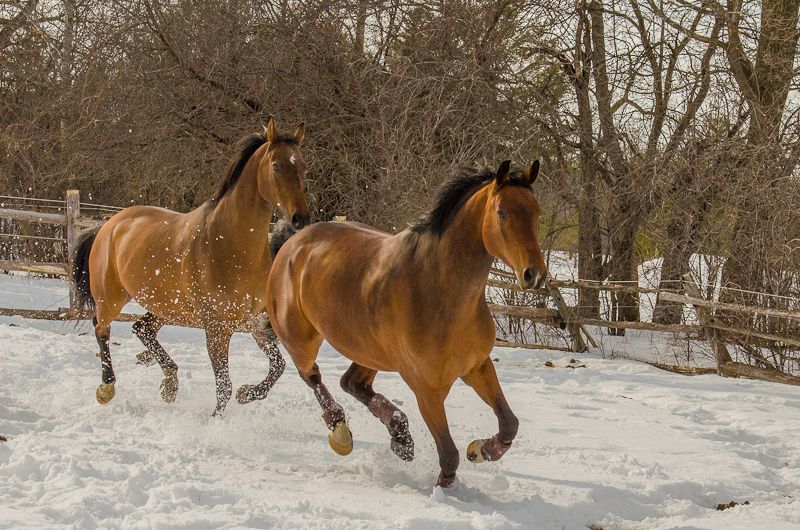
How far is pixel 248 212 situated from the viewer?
227 inches

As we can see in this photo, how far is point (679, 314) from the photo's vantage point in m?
11.4

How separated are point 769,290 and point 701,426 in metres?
3.14

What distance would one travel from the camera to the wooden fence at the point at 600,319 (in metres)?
8.42

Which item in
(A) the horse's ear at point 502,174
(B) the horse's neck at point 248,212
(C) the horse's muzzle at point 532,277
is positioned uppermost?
(A) the horse's ear at point 502,174

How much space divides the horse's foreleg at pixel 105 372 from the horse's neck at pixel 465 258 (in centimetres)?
320

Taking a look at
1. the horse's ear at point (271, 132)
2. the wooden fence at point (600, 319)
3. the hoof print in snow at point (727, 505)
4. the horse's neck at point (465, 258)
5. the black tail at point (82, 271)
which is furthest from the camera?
the wooden fence at point (600, 319)

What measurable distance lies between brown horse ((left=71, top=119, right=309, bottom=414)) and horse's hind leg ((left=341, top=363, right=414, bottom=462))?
2.99ft

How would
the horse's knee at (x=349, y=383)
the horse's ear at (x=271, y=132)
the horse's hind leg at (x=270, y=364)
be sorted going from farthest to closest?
the horse's hind leg at (x=270, y=364) < the horse's ear at (x=271, y=132) < the horse's knee at (x=349, y=383)

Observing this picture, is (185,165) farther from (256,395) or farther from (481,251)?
(481,251)

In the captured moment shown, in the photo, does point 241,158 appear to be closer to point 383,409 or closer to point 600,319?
point 383,409

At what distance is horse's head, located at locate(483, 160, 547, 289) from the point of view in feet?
12.3

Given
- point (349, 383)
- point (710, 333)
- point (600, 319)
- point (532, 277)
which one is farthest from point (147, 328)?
point (600, 319)

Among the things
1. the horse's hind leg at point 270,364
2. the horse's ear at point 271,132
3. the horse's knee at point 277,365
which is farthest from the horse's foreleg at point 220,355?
the horse's ear at point 271,132

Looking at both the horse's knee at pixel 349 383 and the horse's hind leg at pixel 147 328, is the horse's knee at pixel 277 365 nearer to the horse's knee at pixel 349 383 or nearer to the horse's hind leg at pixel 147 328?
the horse's knee at pixel 349 383
